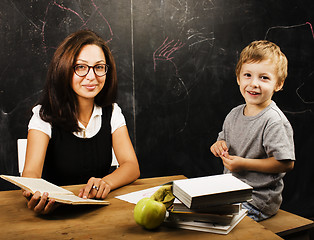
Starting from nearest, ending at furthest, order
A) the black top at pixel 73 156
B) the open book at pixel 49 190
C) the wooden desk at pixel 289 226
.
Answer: the open book at pixel 49 190 < the wooden desk at pixel 289 226 < the black top at pixel 73 156

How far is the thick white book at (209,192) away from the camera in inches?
30.3

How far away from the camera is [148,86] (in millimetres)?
2674

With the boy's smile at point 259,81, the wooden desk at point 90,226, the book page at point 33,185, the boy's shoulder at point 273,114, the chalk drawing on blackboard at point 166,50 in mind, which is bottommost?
the wooden desk at point 90,226

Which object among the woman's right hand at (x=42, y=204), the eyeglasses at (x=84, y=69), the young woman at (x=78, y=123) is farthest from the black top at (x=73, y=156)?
the woman's right hand at (x=42, y=204)

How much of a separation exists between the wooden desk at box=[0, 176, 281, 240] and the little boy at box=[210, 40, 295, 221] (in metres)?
0.52

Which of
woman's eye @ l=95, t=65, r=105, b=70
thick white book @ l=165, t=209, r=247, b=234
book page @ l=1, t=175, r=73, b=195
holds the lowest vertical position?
thick white book @ l=165, t=209, r=247, b=234

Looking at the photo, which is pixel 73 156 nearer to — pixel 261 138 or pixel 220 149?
pixel 220 149

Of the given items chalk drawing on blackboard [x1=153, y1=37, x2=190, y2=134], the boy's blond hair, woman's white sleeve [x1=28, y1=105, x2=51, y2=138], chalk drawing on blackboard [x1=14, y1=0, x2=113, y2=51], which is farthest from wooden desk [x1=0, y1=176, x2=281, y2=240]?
chalk drawing on blackboard [x1=153, y1=37, x2=190, y2=134]

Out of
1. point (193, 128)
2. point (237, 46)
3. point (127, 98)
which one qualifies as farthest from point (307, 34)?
point (127, 98)

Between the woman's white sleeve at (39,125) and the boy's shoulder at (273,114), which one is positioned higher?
the boy's shoulder at (273,114)

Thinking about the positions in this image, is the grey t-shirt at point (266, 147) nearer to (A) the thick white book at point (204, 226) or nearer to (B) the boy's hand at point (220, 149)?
(B) the boy's hand at point (220, 149)

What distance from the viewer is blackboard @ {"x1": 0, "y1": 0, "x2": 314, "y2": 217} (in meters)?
2.36

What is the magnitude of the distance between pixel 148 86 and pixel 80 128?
1204 mm

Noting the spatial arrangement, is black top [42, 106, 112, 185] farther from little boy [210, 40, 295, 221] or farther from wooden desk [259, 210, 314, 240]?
wooden desk [259, 210, 314, 240]
